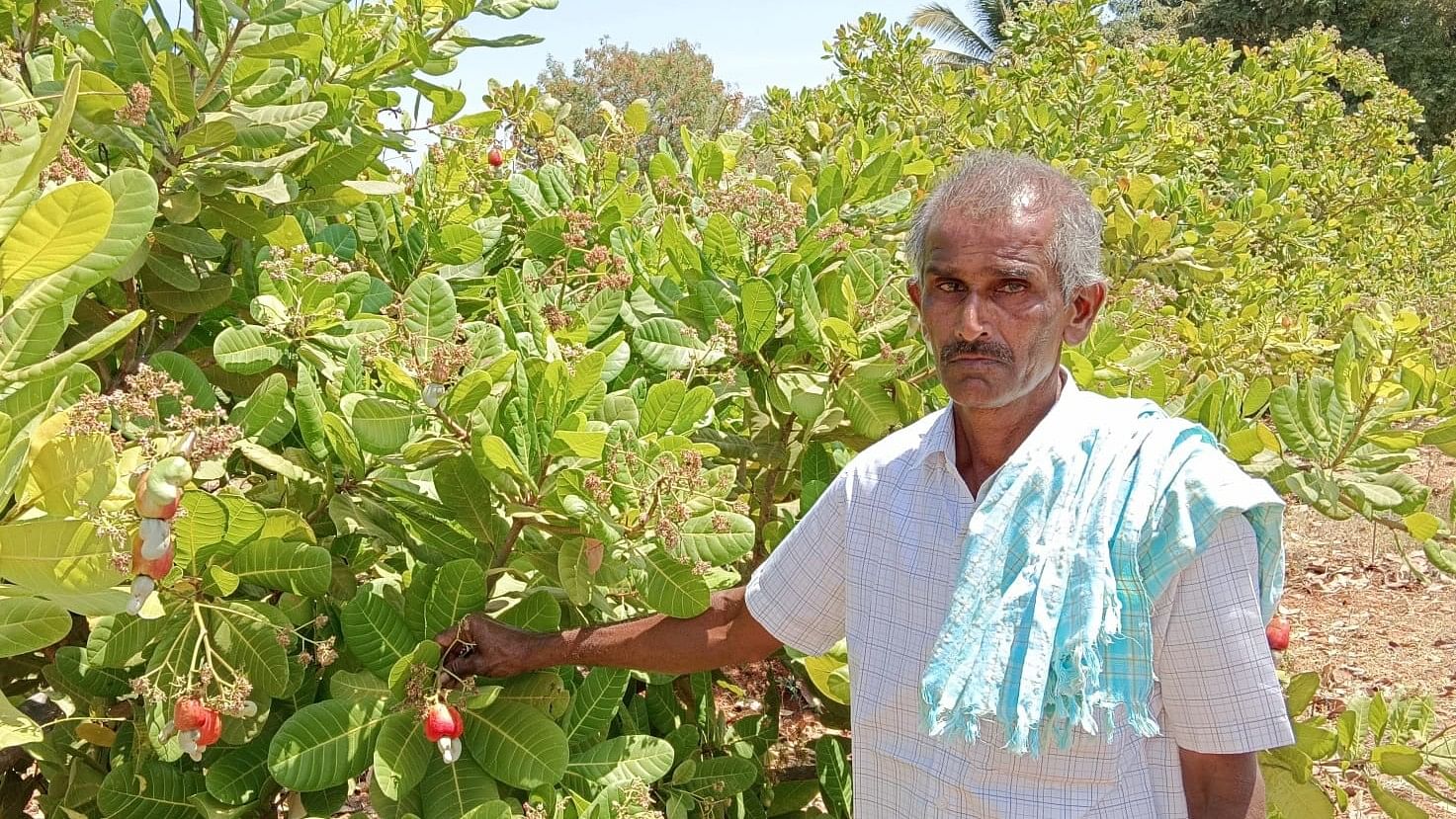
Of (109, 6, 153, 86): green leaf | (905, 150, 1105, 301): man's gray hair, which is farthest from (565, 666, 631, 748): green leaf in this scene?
(109, 6, 153, 86): green leaf

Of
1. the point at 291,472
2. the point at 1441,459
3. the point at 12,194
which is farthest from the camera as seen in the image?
the point at 1441,459

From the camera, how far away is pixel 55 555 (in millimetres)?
1188

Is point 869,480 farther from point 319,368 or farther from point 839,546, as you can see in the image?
point 319,368

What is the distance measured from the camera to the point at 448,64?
2.36m

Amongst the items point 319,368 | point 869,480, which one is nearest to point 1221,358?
point 869,480

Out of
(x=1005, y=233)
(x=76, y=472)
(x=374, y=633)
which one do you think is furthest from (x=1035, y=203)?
(x=76, y=472)

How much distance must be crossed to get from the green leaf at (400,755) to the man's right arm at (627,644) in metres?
0.10

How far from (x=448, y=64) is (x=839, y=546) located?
1256 mm

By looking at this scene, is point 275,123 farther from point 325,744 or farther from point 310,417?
point 325,744

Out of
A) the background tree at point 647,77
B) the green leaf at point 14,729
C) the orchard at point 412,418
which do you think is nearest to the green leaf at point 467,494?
the orchard at point 412,418

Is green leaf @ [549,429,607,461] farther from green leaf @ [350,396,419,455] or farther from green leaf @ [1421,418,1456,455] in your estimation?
green leaf @ [1421,418,1456,455]

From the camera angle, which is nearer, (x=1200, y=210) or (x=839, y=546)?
(x=839, y=546)

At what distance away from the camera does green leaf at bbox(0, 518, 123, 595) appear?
1.18m

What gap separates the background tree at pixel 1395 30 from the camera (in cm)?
1962
